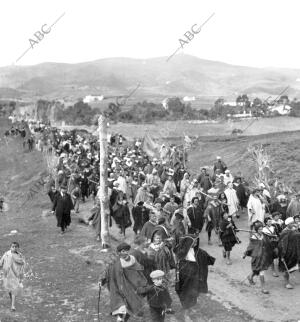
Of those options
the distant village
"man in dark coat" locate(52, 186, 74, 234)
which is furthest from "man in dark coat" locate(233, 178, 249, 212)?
the distant village

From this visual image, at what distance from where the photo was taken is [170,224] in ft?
38.9

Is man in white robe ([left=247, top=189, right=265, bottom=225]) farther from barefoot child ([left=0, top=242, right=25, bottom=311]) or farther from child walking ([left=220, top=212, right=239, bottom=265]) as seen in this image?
barefoot child ([left=0, top=242, right=25, bottom=311])

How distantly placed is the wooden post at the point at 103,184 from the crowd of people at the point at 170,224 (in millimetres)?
761

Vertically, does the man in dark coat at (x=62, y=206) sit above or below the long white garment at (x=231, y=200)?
below

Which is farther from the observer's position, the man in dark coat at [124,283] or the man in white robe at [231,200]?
the man in white robe at [231,200]

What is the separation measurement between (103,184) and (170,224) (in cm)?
237

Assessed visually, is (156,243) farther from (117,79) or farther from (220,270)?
(117,79)

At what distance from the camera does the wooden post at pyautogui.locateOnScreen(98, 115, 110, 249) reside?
1310cm

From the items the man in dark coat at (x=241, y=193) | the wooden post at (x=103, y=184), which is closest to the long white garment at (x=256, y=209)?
the man in dark coat at (x=241, y=193)

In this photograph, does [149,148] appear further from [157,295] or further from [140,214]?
[157,295]

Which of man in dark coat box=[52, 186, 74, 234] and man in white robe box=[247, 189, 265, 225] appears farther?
man in dark coat box=[52, 186, 74, 234]

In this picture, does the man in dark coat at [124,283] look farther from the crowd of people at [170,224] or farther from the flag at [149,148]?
the flag at [149,148]

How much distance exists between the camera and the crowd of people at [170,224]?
25.9 ft

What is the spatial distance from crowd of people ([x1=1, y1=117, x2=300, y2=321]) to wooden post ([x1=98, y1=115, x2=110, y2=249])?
761mm
